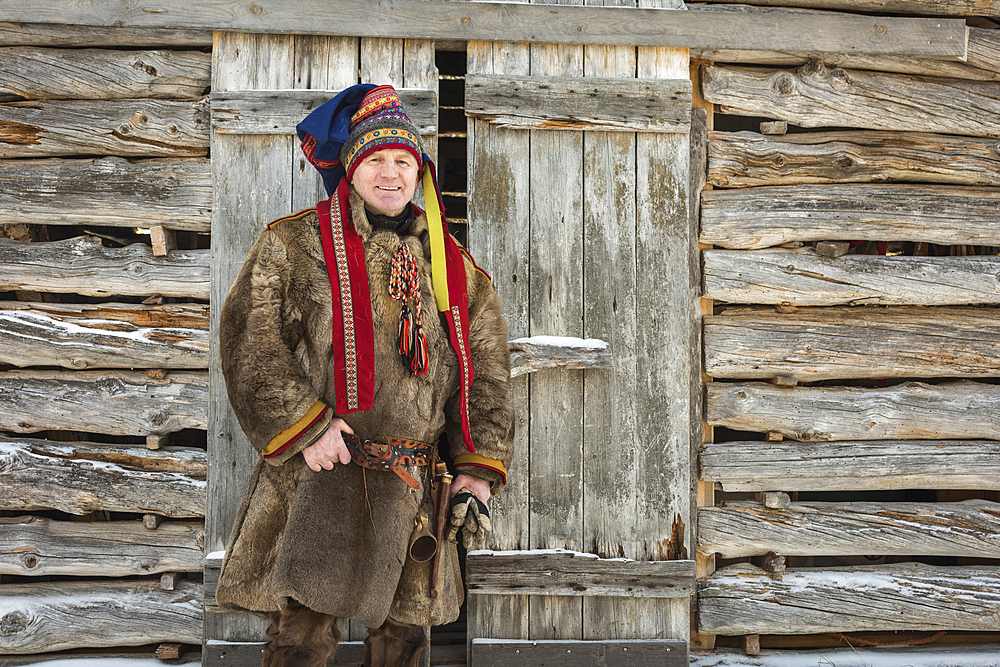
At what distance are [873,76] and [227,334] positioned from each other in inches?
117

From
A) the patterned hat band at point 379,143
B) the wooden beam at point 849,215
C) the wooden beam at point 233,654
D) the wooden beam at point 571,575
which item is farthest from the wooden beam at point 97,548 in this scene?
the wooden beam at point 849,215

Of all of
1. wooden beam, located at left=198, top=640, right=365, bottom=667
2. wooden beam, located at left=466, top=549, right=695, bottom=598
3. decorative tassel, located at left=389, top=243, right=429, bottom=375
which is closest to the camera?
decorative tassel, located at left=389, top=243, right=429, bottom=375

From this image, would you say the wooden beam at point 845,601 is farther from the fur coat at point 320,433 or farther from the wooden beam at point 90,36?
the wooden beam at point 90,36

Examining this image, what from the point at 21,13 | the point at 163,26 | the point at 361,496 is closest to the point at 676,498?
the point at 361,496

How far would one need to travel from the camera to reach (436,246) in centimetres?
227

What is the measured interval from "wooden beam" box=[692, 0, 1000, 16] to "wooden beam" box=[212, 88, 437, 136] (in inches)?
63.5

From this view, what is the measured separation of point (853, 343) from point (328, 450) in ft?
7.89

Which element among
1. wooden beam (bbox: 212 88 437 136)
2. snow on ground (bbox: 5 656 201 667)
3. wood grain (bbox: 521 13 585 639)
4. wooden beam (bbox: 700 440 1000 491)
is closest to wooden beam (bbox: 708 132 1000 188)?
wood grain (bbox: 521 13 585 639)

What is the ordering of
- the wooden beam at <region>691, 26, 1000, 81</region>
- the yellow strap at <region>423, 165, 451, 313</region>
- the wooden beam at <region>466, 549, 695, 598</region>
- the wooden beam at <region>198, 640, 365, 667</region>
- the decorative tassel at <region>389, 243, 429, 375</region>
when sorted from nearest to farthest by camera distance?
the decorative tassel at <region>389, 243, 429, 375</region>
the yellow strap at <region>423, 165, 451, 313</region>
the wooden beam at <region>198, 640, 365, 667</region>
the wooden beam at <region>466, 549, 695, 598</region>
the wooden beam at <region>691, 26, 1000, 81</region>

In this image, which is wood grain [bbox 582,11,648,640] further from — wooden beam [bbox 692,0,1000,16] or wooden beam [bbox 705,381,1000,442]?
wooden beam [bbox 692,0,1000,16]

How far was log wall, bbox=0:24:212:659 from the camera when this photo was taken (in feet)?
9.78

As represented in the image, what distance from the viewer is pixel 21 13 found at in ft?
9.47

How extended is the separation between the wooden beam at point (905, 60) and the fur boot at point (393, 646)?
261cm

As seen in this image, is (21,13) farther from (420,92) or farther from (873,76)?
(873,76)
